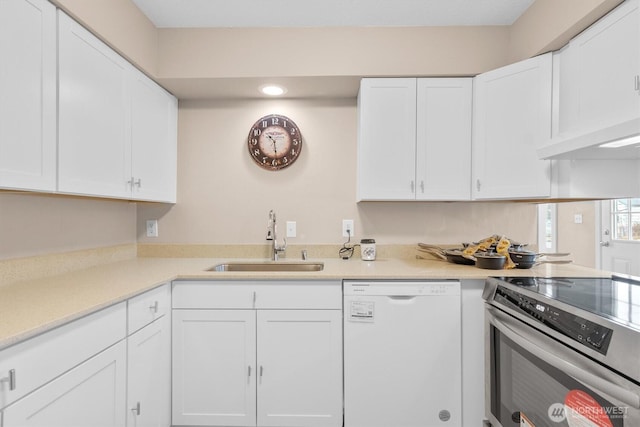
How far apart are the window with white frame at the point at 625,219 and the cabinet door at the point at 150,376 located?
2.58 m

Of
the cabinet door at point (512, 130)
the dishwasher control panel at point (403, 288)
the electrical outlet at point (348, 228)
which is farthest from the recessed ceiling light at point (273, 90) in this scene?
the dishwasher control panel at point (403, 288)

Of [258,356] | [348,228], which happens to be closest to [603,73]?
[348,228]

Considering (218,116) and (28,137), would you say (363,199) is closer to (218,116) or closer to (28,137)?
(218,116)

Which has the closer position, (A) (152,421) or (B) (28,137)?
(B) (28,137)

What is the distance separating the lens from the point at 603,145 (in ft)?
4.24

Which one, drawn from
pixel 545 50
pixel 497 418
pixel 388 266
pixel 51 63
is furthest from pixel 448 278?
pixel 51 63

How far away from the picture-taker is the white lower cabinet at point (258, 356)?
5.70 ft

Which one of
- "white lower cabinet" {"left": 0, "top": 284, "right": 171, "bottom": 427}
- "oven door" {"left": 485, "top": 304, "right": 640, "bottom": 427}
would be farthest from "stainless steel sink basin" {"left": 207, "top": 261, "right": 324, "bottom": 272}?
"oven door" {"left": 485, "top": 304, "right": 640, "bottom": 427}

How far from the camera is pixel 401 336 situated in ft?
5.63

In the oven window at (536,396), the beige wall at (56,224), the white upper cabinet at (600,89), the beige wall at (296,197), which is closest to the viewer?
the oven window at (536,396)

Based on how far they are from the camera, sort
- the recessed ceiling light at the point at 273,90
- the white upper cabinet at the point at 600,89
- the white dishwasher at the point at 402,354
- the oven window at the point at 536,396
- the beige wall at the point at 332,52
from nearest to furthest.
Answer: the oven window at the point at 536,396 < the white upper cabinet at the point at 600,89 < the white dishwasher at the point at 402,354 < the beige wall at the point at 332,52 < the recessed ceiling light at the point at 273,90

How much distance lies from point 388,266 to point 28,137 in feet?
5.93

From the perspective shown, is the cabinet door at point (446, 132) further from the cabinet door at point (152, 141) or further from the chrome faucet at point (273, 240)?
the cabinet door at point (152, 141)

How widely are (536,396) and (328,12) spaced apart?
83.4 inches
